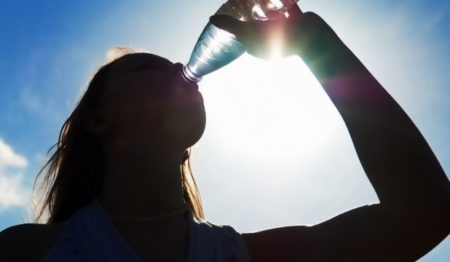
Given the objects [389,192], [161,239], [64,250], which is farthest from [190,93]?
[389,192]

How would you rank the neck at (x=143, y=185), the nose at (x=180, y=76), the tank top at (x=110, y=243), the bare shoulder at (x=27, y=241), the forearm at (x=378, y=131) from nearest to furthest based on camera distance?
the forearm at (x=378, y=131), the tank top at (x=110, y=243), the bare shoulder at (x=27, y=241), the neck at (x=143, y=185), the nose at (x=180, y=76)

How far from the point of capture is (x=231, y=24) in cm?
244

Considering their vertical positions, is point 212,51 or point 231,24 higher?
point 212,51

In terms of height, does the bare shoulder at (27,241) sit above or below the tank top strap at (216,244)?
above

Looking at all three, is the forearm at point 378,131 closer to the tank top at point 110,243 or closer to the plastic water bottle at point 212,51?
the tank top at point 110,243

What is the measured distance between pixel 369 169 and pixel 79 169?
6.00 feet

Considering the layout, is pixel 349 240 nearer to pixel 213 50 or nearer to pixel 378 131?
pixel 378 131

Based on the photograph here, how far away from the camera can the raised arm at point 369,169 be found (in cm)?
209

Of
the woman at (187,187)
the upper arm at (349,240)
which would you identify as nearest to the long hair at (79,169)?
the woman at (187,187)

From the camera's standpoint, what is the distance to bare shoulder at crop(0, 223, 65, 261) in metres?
2.45

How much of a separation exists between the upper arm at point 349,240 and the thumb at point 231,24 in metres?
0.87

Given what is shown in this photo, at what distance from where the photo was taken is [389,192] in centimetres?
214

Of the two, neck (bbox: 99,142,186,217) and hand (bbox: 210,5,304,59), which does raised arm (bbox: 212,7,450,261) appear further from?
neck (bbox: 99,142,186,217)

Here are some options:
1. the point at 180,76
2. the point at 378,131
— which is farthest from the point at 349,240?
the point at 180,76
